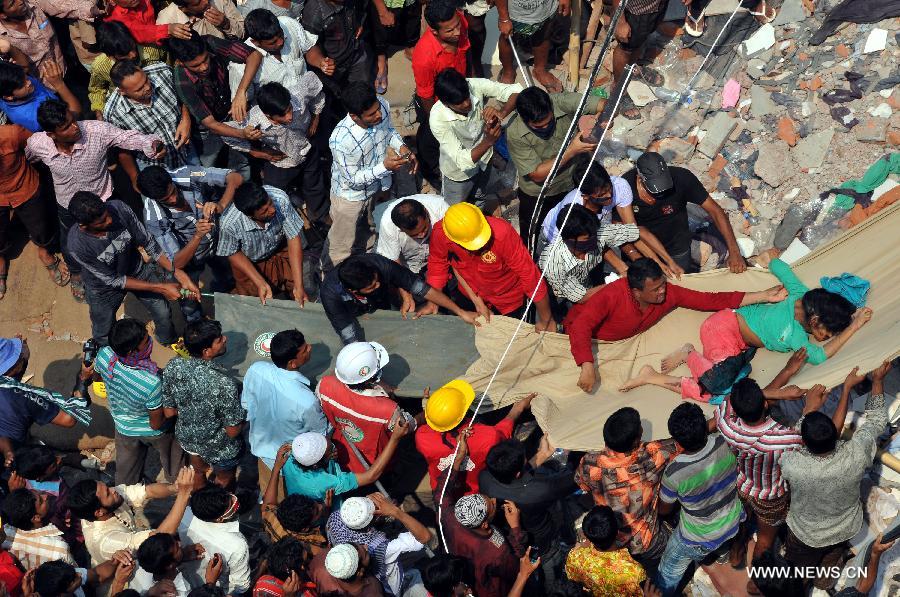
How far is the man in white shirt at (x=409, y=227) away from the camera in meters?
5.82

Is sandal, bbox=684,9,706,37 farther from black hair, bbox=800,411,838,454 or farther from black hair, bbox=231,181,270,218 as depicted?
black hair, bbox=800,411,838,454

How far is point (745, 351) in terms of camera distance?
5508 millimetres

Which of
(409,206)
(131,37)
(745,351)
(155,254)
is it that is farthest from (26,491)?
(745,351)

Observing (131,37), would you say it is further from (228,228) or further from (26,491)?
(26,491)

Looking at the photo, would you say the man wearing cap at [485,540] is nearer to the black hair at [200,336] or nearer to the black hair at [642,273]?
the black hair at [642,273]

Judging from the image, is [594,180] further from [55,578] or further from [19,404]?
[19,404]

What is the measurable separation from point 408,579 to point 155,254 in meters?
2.93

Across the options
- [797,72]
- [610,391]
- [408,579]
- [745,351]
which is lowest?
[408,579]

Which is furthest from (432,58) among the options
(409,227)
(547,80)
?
(409,227)

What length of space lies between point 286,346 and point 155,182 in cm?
164

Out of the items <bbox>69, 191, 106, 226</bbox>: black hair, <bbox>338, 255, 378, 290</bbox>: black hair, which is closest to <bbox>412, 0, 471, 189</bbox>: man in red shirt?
<bbox>338, 255, 378, 290</bbox>: black hair

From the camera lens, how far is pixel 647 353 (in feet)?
19.2

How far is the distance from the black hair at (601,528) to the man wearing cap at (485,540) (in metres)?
0.45

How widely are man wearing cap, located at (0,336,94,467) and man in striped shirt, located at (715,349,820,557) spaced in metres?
4.01
